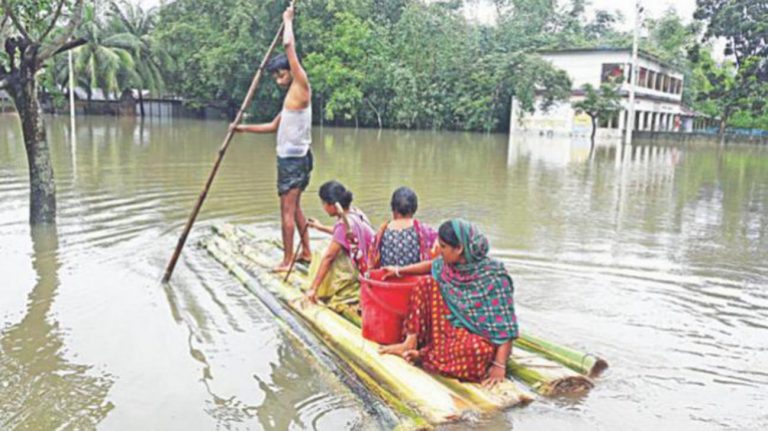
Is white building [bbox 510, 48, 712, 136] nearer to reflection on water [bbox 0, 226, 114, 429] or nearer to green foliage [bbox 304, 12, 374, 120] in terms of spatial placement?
green foliage [bbox 304, 12, 374, 120]

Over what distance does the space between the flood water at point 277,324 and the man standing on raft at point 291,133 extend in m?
0.76

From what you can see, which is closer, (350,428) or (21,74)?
(350,428)

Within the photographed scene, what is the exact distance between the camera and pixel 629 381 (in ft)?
14.3

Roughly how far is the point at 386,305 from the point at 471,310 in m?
0.57

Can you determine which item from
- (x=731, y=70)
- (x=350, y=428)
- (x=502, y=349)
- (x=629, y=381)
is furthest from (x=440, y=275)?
(x=731, y=70)

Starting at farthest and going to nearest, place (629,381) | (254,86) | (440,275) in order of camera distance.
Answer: (254,86) < (629,381) < (440,275)

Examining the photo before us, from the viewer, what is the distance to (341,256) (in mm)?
4906

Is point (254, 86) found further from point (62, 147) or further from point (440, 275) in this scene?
point (62, 147)

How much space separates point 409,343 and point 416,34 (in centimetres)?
3994

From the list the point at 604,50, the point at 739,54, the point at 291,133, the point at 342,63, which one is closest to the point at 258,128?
the point at 291,133

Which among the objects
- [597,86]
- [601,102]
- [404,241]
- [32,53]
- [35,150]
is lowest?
[404,241]

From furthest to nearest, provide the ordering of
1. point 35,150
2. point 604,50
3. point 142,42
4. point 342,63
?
point 142,42 → point 342,63 → point 604,50 → point 35,150

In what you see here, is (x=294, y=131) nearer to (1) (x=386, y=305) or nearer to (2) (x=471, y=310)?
(1) (x=386, y=305)

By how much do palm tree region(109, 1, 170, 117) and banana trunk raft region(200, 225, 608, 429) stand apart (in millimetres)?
38691
